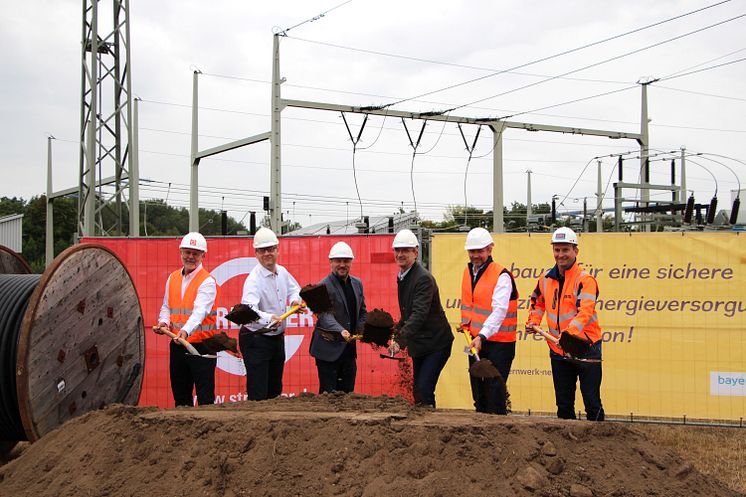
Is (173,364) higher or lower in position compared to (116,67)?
lower

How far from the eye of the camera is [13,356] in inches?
258

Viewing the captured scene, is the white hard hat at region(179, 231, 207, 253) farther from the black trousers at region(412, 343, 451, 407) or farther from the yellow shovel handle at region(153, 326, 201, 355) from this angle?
the black trousers at region(412, 343, 451, 407)

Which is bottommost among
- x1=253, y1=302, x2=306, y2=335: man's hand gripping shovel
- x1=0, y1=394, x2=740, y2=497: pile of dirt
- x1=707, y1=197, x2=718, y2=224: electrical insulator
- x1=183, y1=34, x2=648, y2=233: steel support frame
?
x1=0, y1=394, x2=740, y2=497: pile of dirt

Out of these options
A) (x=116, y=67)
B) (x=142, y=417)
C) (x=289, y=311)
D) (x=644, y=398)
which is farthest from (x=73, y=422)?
(x=116, y=67)

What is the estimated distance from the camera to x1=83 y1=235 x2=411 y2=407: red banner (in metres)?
9.02

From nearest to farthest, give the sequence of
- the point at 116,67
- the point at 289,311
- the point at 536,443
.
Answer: the point at 536,443 → the point at 289,311 → the point at 116,67

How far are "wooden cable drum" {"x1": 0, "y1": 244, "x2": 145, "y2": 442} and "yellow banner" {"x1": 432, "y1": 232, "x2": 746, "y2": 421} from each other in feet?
13.2

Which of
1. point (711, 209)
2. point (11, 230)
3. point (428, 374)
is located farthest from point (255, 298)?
point (11, 230)

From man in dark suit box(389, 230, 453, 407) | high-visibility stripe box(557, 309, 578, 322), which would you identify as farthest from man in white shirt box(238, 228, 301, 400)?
high-visibility stripe box(557, 309, 578, 322)

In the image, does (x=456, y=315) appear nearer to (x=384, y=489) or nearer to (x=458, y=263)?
(x=458, y=263)

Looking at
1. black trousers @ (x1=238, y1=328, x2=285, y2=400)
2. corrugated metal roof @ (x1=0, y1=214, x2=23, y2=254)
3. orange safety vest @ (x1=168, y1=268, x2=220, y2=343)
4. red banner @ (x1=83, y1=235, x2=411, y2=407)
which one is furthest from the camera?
corrugated metal roof @ (x1=0, y1=214, x2=23, y2=254)

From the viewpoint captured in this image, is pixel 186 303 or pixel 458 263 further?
pixel 458 263

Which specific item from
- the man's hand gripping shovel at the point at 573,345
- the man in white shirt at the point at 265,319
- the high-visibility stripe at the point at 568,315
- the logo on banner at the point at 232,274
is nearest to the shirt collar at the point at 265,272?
the man in white shirt at the point at 265,319

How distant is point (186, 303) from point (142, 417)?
2.23 meters
